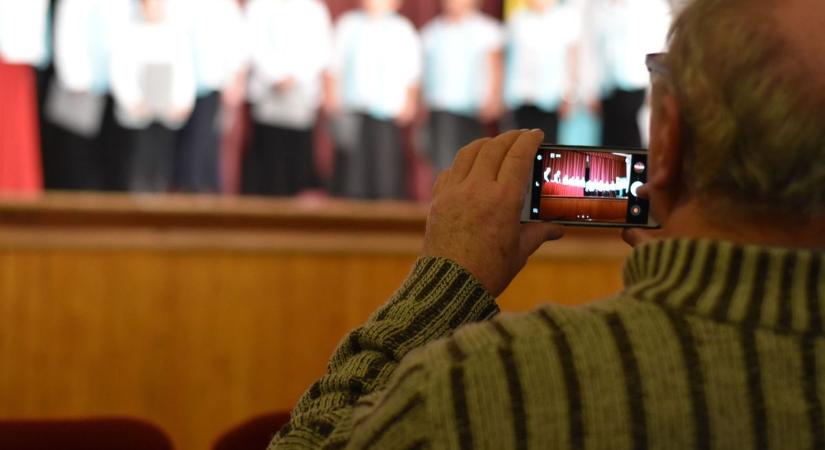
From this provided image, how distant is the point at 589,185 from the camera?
1107mm

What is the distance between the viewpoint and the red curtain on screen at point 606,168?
110 cm

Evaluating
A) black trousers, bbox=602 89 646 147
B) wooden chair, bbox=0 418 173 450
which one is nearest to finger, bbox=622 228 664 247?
wooden chair, bbox=0 418 173 450

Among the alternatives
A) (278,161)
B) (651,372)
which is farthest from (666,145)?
(278,161)

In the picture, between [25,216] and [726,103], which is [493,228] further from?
[25,216]

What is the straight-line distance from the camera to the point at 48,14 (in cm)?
319

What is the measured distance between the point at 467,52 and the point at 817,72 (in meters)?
2.81

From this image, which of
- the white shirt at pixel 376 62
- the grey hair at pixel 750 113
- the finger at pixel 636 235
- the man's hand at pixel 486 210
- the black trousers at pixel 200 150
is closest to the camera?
the grey hair at pixel 750 113

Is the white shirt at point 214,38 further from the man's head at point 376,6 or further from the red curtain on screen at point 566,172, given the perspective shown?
the red curtain on screen at point 566,172

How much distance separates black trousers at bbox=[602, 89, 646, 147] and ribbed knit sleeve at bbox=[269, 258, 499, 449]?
272 centimetres

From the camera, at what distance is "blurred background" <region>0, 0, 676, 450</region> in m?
3.20

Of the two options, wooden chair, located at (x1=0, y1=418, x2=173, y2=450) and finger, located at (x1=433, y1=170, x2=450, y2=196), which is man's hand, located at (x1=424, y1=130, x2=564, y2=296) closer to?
finger, located at (x1=433, y1=170, x2=450, y2=196)

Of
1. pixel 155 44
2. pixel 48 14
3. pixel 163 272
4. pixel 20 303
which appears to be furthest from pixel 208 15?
pixel 20 303

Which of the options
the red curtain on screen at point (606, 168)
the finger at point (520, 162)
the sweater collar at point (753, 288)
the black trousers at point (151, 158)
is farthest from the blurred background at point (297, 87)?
the sweater collar at point (753, 288)

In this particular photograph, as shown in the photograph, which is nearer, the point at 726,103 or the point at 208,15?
the point at 726,103
